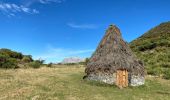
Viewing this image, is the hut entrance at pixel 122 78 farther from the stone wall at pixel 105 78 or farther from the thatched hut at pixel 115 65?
the stone wall at pixel 105 78

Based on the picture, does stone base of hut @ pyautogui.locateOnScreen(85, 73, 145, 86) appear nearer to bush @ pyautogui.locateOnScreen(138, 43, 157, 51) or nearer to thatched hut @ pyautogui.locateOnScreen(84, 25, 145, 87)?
thatched hut @ pyautogui.locateOnScreen(84, 25, 145, 87)

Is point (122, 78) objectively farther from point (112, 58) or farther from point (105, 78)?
point (112, 58)

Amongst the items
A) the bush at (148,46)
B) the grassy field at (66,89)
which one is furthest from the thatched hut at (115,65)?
the bush at (148,46)

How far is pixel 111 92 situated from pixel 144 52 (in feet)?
159

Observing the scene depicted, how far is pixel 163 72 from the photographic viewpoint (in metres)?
48.6

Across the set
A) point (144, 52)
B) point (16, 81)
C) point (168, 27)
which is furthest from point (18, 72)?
point (168, 27)

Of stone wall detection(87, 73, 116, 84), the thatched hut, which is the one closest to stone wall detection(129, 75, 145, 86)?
the thatched hut

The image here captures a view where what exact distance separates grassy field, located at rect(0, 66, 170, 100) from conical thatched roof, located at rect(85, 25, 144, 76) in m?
1.81

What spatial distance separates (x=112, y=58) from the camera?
35438 millimetres

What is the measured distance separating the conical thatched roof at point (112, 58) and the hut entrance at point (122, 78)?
54 cm

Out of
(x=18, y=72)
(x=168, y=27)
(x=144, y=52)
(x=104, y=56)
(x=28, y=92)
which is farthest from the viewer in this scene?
(x=168, y=27)

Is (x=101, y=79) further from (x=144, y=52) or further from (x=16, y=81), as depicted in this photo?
(x=144, y=52)

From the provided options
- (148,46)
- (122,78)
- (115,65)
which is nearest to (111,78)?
(122,78)

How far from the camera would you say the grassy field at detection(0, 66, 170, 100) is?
28.1 metres
